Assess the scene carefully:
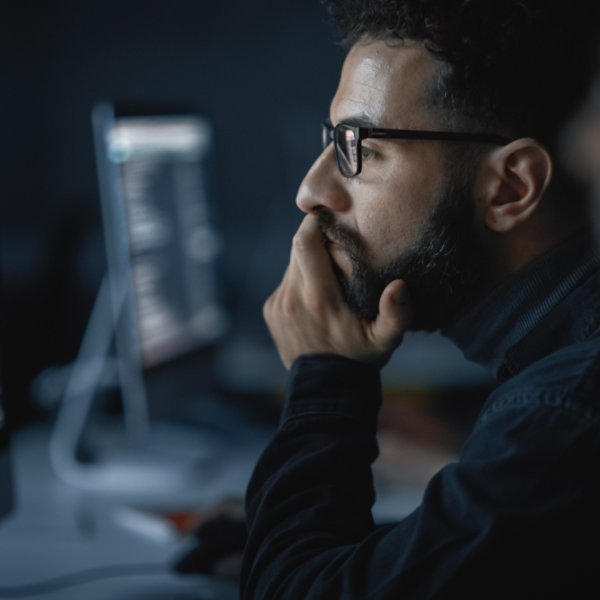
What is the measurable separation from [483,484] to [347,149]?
40cm

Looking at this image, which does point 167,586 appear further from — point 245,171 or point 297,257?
point 245,171

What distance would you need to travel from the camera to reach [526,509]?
0.72 meters

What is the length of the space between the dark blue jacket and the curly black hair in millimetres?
152

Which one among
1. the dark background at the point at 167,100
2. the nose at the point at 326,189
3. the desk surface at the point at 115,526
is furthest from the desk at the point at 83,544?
the dark background at the point at 167,100

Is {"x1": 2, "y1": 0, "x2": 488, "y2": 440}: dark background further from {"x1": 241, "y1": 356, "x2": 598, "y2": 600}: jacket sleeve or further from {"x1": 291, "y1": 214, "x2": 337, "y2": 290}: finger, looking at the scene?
{"x1": 241, "y1": 356, "x2": 598, "y2": 600}: jacket sleeve

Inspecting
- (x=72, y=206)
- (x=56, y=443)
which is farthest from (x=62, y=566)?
(x=72, y=206)

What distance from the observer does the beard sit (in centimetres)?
97

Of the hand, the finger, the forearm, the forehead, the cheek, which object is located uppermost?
the forehead

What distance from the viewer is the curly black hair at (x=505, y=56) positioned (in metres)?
0.93

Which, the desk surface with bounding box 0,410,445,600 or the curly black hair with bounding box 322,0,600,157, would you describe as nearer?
the curly black hair with bounding box 322,0,600,157

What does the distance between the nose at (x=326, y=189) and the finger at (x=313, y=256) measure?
0.07 ft

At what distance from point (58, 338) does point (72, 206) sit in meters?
0.33

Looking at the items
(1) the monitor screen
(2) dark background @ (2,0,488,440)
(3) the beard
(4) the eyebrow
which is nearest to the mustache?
(3) the beard

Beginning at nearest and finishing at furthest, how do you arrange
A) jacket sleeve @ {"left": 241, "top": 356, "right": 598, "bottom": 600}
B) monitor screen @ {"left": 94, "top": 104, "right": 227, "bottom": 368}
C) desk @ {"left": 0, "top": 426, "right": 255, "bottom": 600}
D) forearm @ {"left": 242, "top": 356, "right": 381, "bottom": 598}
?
jacket sleeve @ {"left": 241, "top": 356, "right": 598, "bottom": 600}, forearm @ {"left": 242, "top": 356, "right": 381, "bottom": 598}, desk @ {"left": 0, "top": 426, "right": 255, "bottom": 600}, monitor screen @ {"left": 94, "top": 104, "right": 227, "bottom": 368}
